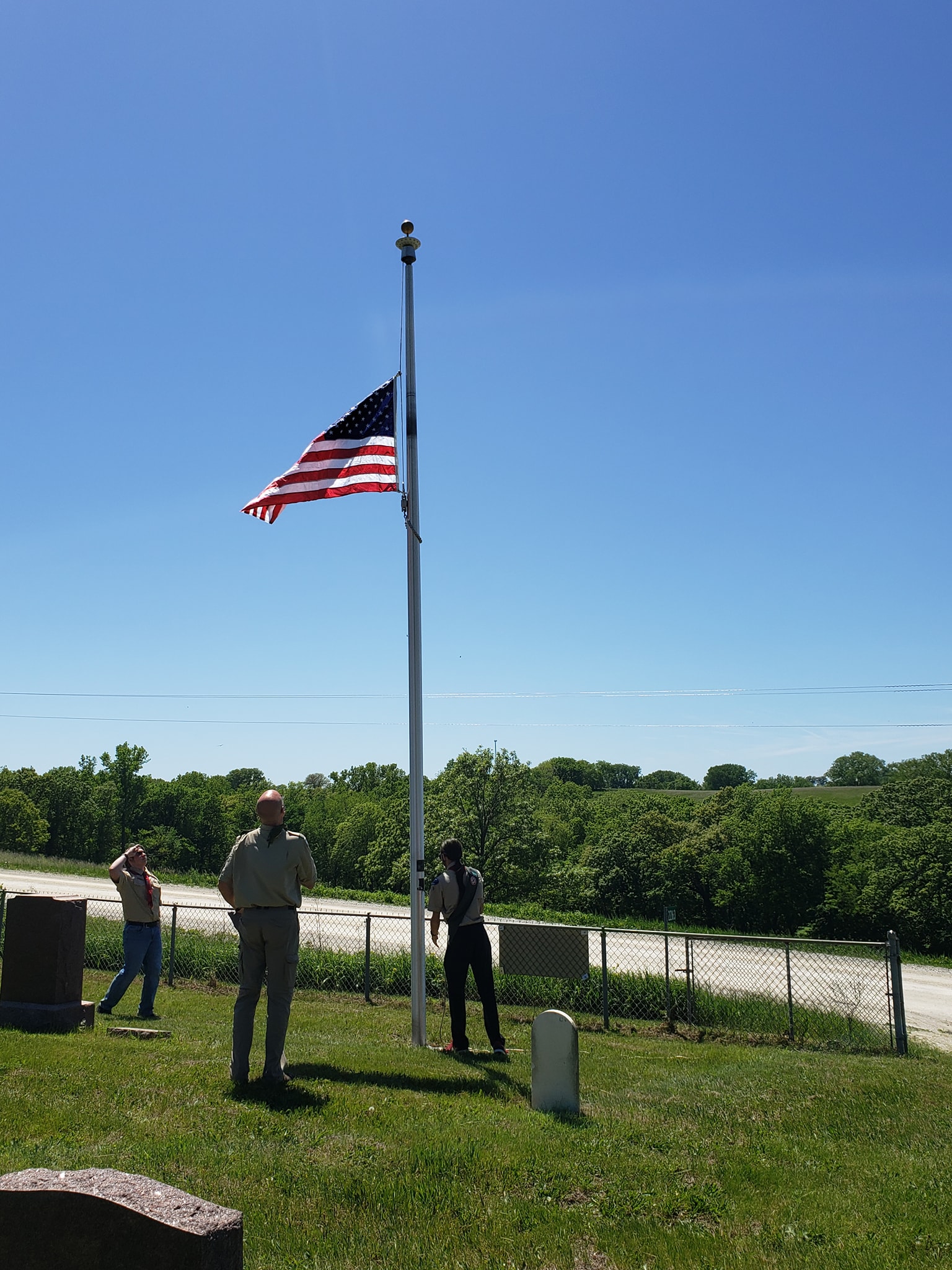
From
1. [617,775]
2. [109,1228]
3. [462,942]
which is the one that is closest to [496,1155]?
[109,1228]

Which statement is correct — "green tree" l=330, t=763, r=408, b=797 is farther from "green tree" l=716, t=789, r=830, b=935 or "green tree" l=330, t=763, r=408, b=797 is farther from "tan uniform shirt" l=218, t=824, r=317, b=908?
"tan uniform shirt" l=218, t=824, r=317, b=908

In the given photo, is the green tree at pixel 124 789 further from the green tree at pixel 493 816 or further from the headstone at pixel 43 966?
the headstone at pixel 43 966

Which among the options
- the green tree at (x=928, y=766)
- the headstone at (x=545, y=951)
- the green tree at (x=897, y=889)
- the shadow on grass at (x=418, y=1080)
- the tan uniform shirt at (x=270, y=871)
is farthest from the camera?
the green tree at (x=928, y=766)

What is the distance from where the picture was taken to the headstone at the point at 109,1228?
7.96 ft

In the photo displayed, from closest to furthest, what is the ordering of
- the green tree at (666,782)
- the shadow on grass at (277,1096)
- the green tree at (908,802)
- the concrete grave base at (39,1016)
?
the shadow on grass at (277,1096)
the concrete grave base at (39,1016)
the green tree at (908,802)
the green tree at (666,782)

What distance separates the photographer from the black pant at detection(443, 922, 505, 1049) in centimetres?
798

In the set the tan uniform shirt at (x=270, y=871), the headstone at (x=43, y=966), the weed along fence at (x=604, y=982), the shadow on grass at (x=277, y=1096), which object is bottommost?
the weed along fence at (x=604, y=982)

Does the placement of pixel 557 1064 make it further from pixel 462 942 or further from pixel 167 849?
pixel 167 849

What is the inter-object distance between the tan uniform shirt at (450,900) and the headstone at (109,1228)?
18.3ft

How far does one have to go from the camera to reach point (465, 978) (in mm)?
8055

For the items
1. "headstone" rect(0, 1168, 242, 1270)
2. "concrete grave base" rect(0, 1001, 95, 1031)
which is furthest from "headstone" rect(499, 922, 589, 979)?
"headstone" rect(0, 1168, 242, 1270)

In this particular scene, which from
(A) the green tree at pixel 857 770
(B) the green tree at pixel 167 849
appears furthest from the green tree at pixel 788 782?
(B) the green tree at pixel 167 849

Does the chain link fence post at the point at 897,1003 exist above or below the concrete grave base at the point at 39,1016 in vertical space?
below

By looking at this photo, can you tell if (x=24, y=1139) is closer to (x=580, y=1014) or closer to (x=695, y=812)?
(x=580, y=1014)
